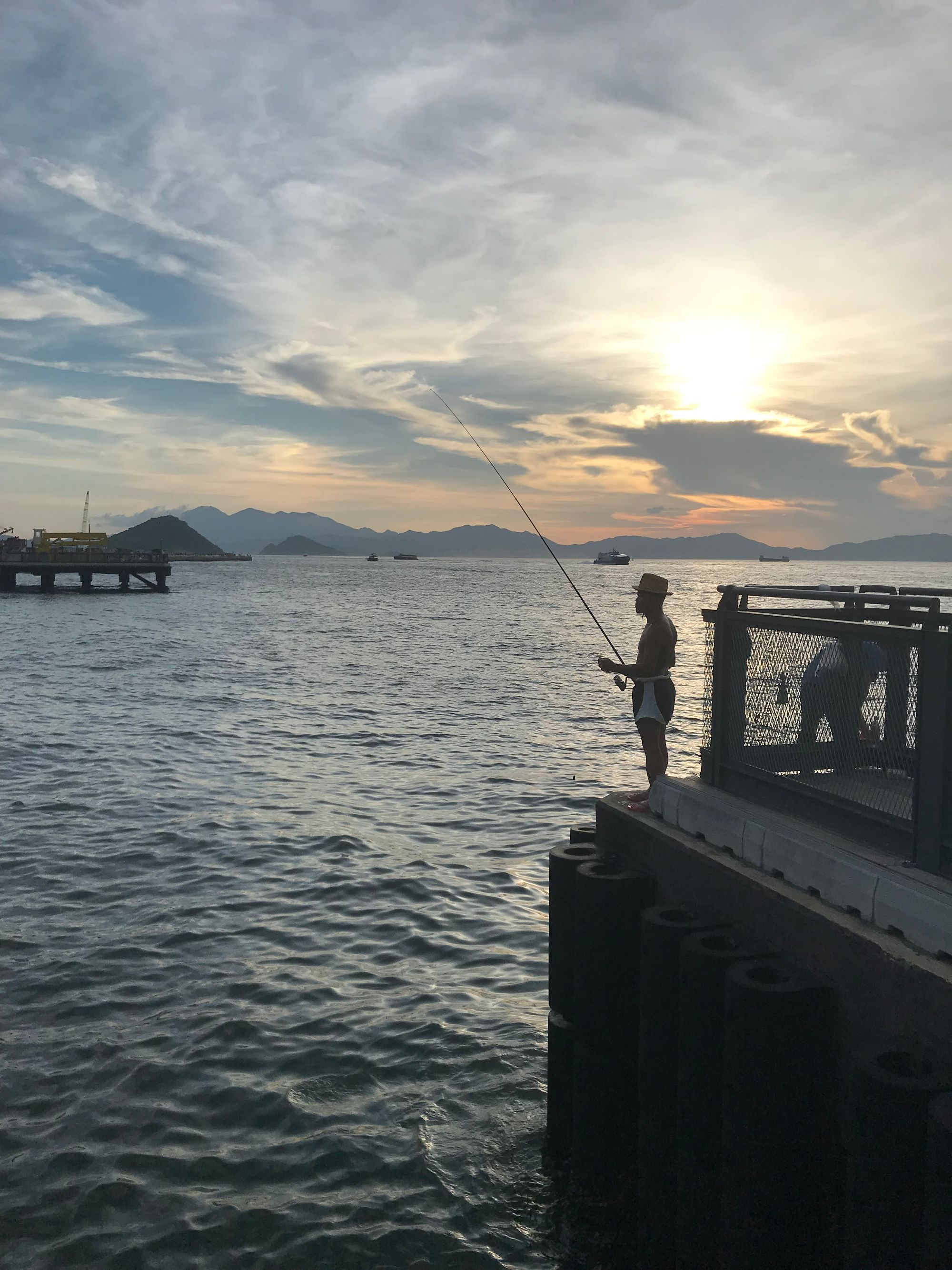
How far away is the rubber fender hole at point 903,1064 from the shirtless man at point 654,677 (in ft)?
10.9

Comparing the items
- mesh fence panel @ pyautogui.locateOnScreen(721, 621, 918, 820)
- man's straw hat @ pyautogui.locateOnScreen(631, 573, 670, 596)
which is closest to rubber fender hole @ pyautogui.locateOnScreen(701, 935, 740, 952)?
mesh fence panel @ pyautogui.locateOnScreen(721, 621, 918, 820)

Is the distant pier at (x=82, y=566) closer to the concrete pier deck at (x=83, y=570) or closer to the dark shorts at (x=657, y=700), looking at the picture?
the concrete pier deck at (x=83, y=570)

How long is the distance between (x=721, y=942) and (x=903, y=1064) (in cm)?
110

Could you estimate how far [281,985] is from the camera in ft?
29.0

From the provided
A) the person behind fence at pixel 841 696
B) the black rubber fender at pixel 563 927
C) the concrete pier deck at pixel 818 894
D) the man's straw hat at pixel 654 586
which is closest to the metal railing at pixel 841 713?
the person behind fence at pixel 841 696

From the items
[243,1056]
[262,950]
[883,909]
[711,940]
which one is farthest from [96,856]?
[883,909]

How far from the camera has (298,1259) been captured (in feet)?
18.2

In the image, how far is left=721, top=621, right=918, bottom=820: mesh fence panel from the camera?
4980 millimetres

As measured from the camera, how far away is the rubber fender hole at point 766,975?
4375mm

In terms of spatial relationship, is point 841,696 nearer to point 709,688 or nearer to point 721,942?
point 709,688

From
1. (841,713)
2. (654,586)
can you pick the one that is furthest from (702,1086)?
(654,586)

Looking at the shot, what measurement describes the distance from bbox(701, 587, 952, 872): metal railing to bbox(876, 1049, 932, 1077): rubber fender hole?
100cm

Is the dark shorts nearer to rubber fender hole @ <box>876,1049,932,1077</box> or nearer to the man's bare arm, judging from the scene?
the man's bare arm

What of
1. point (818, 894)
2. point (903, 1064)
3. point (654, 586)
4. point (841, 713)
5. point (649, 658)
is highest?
point (654, 586)
